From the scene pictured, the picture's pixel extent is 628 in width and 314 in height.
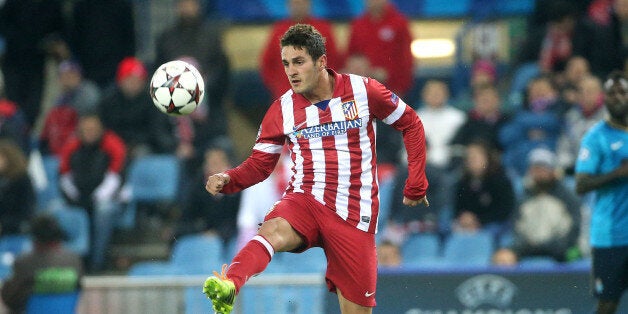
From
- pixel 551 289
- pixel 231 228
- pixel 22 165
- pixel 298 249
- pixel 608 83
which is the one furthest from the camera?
pixel 22 165

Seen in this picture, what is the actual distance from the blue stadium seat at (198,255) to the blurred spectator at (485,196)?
253 cm

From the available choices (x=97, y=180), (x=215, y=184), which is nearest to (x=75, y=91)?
(x=97, y=180)

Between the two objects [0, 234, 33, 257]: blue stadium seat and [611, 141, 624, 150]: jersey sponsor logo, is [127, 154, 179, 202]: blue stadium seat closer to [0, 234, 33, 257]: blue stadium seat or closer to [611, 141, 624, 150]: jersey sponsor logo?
[0, 234, 33, 257]: blue stadium seat

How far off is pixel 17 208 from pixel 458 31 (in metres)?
6.25

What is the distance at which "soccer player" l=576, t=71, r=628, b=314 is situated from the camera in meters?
9.40

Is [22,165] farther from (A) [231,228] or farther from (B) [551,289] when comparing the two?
(B) [551,289]

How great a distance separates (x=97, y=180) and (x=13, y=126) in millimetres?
1788

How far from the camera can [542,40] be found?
14117 mm

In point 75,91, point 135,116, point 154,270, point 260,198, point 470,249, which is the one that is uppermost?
point 75,91

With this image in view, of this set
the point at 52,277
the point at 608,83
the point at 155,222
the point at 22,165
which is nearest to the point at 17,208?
the point at 22,165

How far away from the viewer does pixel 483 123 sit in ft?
42.5

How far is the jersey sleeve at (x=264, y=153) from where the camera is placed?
7.85 meters

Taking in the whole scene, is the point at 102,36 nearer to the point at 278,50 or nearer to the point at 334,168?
the point at 278,50

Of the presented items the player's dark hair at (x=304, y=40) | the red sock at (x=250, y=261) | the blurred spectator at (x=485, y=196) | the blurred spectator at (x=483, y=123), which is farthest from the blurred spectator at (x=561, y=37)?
the red sock at (x=250, y=261)
